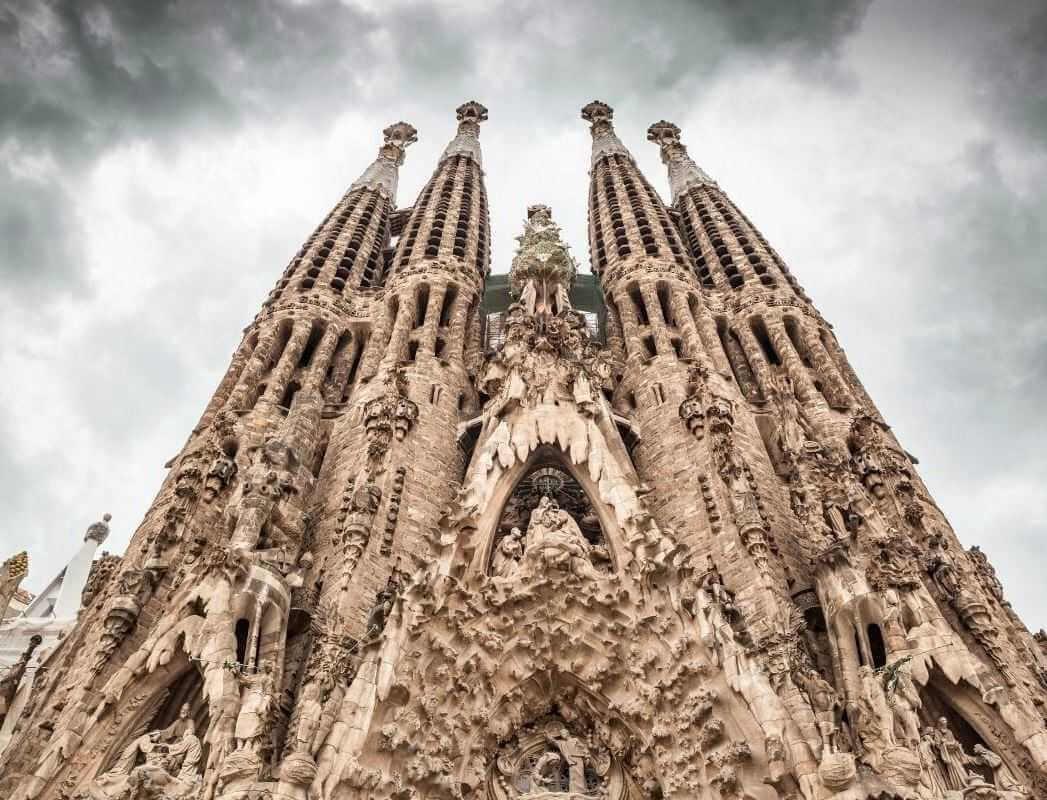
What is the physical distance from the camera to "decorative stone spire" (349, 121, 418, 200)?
107ft

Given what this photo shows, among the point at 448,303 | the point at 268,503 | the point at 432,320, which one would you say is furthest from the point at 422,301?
the point at 268,503

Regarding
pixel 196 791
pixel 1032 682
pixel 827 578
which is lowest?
pixel 196 791

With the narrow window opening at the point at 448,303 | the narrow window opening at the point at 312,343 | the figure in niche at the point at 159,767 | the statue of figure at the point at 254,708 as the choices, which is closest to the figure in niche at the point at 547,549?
the statue of figure at the point at 254,708

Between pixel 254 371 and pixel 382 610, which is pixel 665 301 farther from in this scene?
pixel 382 610

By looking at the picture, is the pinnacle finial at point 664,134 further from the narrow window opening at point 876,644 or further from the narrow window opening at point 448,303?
the narrow window opening at point 876,644

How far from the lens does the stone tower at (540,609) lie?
32.5 ft

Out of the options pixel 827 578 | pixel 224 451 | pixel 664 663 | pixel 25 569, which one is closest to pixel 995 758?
pixel 827 578

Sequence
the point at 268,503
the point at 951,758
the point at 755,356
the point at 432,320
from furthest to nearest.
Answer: the point at 432,320
the point at 755,356
the point at 268,503
the point at 951,758

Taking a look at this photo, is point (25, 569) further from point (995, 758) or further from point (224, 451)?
point (995, 758)

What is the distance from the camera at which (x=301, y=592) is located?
13.0 meters

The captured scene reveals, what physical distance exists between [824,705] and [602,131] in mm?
31927

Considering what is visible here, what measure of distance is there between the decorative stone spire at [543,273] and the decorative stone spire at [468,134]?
15.2 meters

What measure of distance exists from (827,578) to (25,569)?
57.3ft

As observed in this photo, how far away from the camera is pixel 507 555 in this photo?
1295 centimetres
